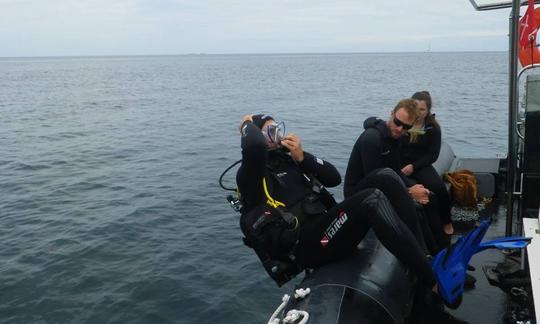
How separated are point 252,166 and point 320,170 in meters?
0.79

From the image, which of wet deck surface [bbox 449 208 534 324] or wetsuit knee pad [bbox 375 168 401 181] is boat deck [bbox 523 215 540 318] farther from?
wetsuit knee pad [bbox 375 168 401 181]

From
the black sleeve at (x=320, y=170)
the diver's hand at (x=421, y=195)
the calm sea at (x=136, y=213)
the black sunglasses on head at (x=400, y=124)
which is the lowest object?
the calm sea at (x=136, y=213)

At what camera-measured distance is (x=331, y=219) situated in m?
3.19

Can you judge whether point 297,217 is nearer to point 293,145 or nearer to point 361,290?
point 293,145

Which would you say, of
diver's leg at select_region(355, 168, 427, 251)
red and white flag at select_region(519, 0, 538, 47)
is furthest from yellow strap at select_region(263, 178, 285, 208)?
red and white flag at select_region(519, 0, 538, 47)

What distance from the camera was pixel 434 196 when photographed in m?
4.22

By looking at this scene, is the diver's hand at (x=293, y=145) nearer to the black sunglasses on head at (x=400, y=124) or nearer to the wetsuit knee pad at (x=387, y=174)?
the wetsuit knee pad at (x=387, y=174)

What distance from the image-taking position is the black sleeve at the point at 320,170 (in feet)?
11.9

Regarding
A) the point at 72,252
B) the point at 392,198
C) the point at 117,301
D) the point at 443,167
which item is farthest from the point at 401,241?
the point at 72,252

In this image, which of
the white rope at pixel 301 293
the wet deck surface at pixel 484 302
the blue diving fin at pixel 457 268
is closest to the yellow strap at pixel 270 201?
the white rope at pixel 301 293

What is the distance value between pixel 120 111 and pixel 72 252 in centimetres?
2017

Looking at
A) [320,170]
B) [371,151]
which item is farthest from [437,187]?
[320,170]

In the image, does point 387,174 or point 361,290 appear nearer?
point 361,290

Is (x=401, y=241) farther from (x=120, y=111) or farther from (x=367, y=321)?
(x=120, y=111)
